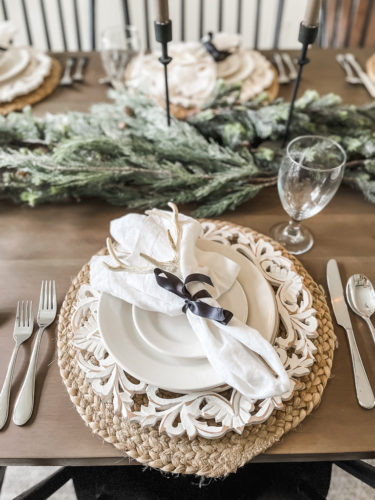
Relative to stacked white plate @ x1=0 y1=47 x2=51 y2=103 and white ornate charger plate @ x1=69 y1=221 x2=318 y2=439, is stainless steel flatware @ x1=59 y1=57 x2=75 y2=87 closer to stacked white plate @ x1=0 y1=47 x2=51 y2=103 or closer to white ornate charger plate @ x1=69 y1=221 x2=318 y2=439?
stacked white plate @ x1=0 y1=47 x2=51 y2=103

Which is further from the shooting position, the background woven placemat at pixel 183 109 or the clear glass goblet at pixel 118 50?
the clear glass goblet at pixel 118 50

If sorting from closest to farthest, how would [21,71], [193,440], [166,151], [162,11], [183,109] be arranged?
[193,440] < [162,11] < [166,151] < [183,109] < [21,71]

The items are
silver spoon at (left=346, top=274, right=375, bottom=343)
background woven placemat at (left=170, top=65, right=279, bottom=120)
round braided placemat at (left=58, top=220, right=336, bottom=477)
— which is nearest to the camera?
round braided placemat at (left=58, top=220, right=336, bottom=477)

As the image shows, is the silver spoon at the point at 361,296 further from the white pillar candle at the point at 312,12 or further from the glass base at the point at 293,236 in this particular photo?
the white pillar candle at the point at 312,12

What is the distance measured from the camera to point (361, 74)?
1.25m

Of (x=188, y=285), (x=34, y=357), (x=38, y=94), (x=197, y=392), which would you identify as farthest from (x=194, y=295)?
(x=38, y=94)

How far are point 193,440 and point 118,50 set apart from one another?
1054mm

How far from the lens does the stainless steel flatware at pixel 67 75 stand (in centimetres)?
122

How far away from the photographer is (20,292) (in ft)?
2.43

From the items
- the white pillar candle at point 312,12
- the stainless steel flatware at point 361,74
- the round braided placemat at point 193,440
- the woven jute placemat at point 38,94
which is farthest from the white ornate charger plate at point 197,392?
the stainless steel flatware at point 361,74

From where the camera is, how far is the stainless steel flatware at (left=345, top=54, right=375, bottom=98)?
119 centimetres

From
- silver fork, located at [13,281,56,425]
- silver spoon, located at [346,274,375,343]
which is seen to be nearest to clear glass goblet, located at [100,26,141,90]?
→ silver fork, located at [13,281,56,425]

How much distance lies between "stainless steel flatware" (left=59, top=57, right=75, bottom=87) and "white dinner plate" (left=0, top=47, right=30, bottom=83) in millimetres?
106

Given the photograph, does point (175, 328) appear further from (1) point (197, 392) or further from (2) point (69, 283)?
(2) point (69, 283)
